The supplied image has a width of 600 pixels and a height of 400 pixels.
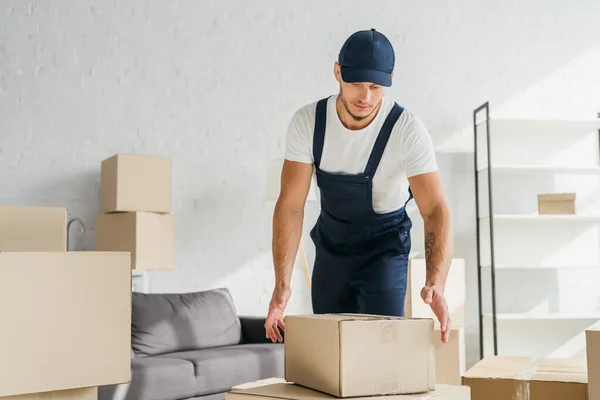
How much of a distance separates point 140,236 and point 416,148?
2220 mm

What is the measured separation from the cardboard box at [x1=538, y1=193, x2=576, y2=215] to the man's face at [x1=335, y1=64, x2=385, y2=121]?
2.69 meters

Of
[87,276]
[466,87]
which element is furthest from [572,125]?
[87,276]

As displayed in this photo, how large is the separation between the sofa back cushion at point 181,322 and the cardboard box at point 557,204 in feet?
6.07

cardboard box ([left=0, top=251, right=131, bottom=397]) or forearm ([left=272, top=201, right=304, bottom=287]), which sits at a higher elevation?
forearm ([left=272, top=201, right=304, bottom=287])

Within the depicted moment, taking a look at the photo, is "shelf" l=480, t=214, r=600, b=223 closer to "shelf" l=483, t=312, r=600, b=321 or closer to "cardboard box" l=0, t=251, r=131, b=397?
"shelf" l=483, t=312, r=600, b=321

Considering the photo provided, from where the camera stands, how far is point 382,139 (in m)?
1.98

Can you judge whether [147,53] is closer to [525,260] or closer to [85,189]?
[85,189]

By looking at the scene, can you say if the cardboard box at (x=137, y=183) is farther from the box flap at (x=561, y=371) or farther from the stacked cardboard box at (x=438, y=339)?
the box flap at (x=561, y=371)

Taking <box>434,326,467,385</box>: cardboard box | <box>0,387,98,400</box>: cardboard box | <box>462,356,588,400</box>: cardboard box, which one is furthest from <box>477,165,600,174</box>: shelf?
<box>0,387,98,400</box>: cardboard box

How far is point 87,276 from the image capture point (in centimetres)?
188

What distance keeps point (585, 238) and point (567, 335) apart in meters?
0.60

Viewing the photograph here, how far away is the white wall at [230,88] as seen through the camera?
4.30m

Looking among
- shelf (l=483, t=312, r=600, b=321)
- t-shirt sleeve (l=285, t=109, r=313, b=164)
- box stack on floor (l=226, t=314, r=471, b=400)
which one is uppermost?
t-shirt sleeve (l=285, t=109, r=313, b=164)

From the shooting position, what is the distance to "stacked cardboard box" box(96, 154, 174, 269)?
3838 mm
